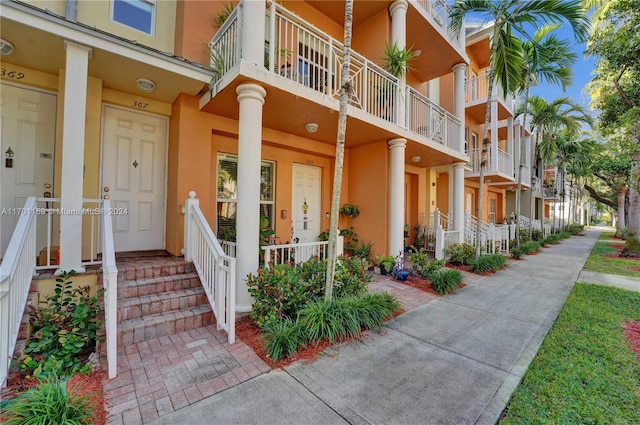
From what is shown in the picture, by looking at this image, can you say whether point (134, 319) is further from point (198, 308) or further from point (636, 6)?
point (636, 6)

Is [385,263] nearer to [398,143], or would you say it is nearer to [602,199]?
[398,143]

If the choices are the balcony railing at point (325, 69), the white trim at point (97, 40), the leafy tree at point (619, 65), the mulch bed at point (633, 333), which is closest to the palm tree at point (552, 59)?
the leafy tree at point (619, 65)

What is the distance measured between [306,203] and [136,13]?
538 centimetres

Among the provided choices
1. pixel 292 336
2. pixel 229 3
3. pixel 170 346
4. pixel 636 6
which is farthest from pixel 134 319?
pixel 636 6

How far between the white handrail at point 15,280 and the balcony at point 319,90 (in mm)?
3202

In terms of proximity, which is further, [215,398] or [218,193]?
[218,193]

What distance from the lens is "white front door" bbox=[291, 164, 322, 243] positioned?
7.43m

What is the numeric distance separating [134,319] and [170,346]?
0.69 m

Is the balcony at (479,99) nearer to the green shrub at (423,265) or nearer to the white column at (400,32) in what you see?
the white column at (400,32)

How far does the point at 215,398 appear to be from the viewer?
2.46 metres

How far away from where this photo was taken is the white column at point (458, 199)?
8836mm

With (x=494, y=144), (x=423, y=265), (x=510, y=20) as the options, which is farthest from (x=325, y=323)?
(x=494, y=144)

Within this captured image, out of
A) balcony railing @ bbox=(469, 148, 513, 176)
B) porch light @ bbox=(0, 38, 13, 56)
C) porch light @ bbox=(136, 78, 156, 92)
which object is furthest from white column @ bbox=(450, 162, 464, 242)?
porch light @ bbox=(0, 38, 13, 56)

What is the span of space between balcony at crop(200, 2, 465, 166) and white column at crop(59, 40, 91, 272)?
179 cm
